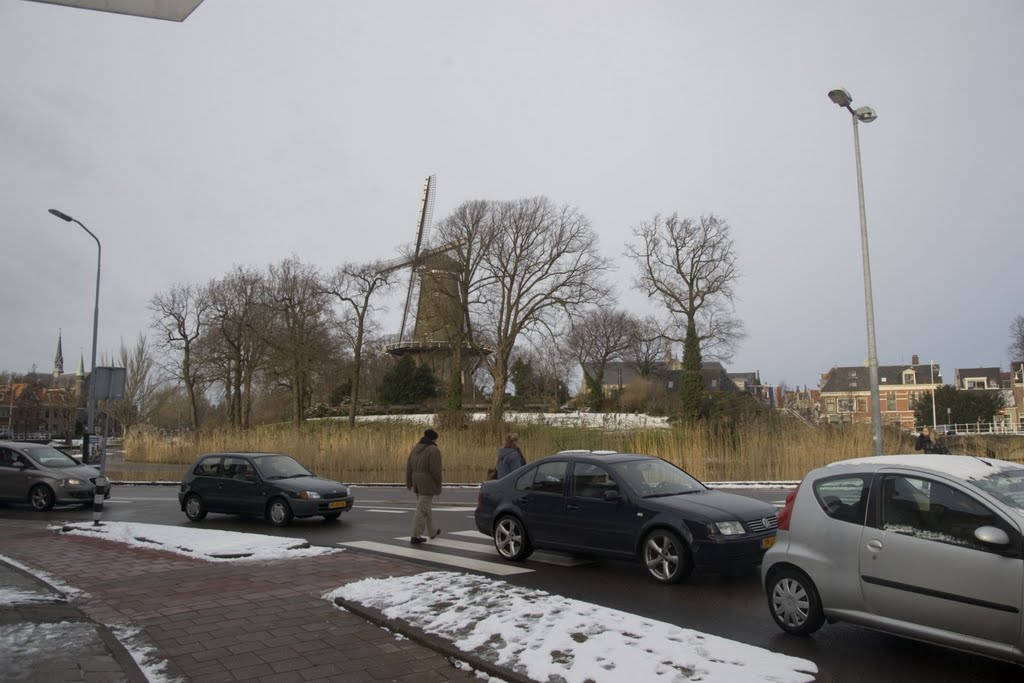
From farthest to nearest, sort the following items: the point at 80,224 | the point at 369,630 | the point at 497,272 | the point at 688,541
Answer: the point at 497,272 < the point at 80,224 < the point at 688,541 < the point at 369,630

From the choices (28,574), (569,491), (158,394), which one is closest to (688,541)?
(569,491)

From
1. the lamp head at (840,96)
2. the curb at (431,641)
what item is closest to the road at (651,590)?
the curb at (431,641)

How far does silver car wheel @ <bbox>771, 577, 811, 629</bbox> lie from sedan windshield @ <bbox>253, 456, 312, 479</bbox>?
11.3m

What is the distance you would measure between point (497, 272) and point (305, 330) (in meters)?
14.2

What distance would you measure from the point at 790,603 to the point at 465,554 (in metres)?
5.45

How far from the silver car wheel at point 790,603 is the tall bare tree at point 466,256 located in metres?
41.4

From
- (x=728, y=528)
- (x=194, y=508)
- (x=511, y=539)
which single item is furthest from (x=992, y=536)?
(x=194, y=508)

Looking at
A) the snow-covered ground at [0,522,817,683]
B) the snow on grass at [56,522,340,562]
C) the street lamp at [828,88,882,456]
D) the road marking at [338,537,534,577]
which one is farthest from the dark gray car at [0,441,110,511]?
the street lamp at [828,88,882,456]

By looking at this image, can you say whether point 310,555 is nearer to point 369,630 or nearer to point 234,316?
point 369,630

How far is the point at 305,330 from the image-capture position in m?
51.1

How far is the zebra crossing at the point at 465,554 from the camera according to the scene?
9.77 m

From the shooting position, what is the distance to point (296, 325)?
5106 cm

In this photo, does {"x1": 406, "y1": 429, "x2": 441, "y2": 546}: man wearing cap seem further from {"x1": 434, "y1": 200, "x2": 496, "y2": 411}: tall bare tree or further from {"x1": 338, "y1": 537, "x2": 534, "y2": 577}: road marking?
{"x1": 434, "y1": 200, "x2": 496, "y2": 411}: tall bare tree

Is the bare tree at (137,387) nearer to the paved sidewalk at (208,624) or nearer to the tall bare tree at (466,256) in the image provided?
the tall bare tree at (466,256)
